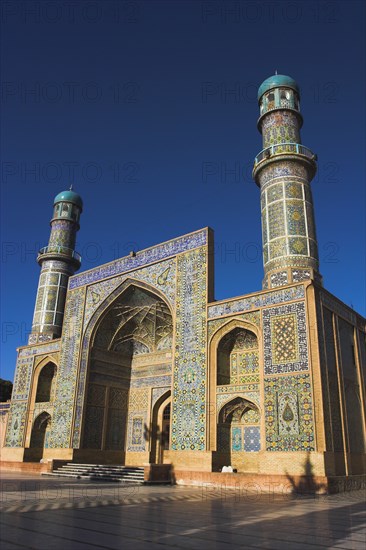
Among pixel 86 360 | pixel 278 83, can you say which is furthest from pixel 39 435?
pixel 278 83

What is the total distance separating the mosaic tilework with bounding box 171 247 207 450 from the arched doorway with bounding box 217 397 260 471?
517 mm

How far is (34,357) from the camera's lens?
17.1 m

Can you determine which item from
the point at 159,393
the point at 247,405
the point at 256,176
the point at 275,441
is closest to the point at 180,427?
the point at 247,405

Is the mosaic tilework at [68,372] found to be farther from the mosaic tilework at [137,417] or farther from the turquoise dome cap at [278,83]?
the turquoise dome cap at [278,83]

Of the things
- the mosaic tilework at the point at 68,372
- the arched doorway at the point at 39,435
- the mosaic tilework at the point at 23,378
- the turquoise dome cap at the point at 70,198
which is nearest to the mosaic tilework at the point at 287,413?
the mosaic tilework at the point at 68,372

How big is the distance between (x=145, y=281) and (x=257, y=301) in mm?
4369

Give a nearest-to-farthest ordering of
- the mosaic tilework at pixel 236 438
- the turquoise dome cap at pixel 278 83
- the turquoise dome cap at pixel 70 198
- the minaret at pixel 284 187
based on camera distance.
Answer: the mosaic tilework at pixel 236 438 → the minaret at pixel 284 187 → the turquoise dome cap at pixel 278 83 → the turquoise dome cap at pixel 70 198

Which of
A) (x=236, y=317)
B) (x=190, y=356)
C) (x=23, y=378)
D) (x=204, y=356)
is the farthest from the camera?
(x=23, y=378)

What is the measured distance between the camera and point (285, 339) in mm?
10227

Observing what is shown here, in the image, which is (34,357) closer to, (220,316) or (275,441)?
(220,316)

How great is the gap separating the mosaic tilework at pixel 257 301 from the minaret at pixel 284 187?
100 centimetres

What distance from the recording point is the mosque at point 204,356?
32.2 feet

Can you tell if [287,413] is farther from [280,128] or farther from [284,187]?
[280,128]

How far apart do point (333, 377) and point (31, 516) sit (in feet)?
24.0
